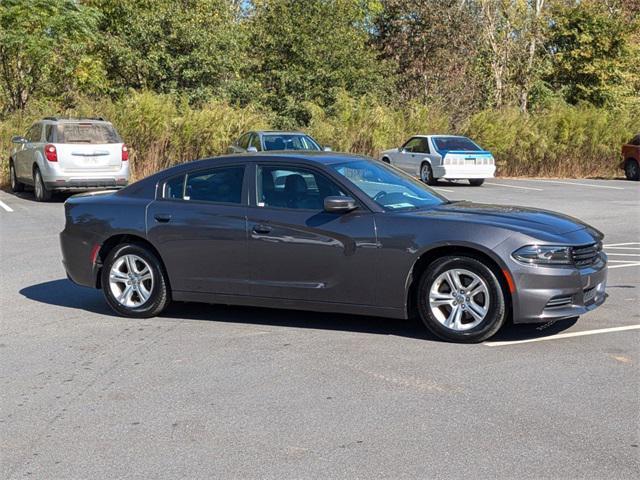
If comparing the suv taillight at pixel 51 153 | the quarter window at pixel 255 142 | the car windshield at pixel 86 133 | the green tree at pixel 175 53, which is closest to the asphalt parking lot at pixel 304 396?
the suv taillight at pixel 51 153

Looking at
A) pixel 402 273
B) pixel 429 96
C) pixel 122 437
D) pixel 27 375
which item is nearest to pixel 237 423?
pixel 122 437

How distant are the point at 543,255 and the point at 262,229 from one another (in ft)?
7.45

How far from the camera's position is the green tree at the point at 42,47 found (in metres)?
28.1

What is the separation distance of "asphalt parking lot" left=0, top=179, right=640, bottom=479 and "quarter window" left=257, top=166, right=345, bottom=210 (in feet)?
3.42

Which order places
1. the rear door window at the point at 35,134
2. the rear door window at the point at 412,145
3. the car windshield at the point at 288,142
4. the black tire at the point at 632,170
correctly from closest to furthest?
the rear door window at the point at 35,134
the car windshield at the point at 288,142
the rear door window at the point at 412,145
the black tire at the point at 632,170

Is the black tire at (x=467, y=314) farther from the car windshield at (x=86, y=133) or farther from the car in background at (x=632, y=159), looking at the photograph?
the car in background at (x=632, y=159)

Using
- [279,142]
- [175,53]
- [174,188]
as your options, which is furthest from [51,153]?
[175,53]

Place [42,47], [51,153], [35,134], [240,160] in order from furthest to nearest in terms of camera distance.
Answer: [42,47] < [35,134] < [51,153] < [240,160]

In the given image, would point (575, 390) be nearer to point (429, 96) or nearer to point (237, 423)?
point (237, 423)

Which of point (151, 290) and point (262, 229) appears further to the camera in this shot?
point (151, 290)

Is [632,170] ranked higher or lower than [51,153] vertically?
lower

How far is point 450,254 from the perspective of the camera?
287 inches

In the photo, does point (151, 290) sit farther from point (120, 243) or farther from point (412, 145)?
point (412, 145)

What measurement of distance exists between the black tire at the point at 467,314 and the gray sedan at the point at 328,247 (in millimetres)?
10
